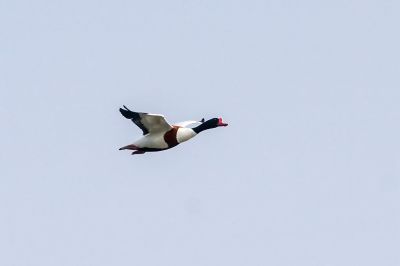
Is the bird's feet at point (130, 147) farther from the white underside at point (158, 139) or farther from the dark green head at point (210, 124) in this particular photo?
the dark green head at point (210, 124)

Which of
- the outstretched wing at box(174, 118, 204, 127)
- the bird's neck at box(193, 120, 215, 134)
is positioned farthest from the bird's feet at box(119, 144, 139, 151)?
Answer: the bird's neck at box(193, 120, 215, 134)

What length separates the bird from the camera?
12950 cm

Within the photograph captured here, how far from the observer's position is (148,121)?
5113 inches

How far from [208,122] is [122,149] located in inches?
278

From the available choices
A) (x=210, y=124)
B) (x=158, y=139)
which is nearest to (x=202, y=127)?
(x=210, y=124)

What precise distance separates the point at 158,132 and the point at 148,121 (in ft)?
5.51

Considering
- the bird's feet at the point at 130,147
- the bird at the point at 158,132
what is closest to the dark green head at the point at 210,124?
the bird at the point at 158,132

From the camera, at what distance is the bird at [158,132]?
425 feet

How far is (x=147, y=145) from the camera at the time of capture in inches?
5177

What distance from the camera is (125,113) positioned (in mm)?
129375

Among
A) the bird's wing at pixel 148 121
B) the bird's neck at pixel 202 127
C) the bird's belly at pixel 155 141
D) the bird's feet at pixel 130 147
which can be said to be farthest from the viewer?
the bird's neck at pixel 202 127

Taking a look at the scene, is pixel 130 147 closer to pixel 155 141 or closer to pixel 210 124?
pixel 155 141

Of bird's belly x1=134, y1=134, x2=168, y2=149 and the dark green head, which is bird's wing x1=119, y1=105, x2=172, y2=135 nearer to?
bird's belly x1=134, y1=134, x2=168, y2=149

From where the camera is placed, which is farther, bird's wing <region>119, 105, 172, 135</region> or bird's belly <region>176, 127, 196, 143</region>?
bird's belly <region>176, 127, 196, 143</region>
